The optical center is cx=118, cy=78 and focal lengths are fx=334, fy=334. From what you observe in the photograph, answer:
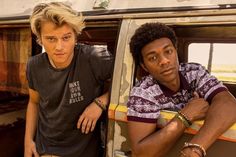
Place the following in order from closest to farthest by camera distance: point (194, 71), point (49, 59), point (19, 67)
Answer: point (194, 71)
point (49, 59)
point (19, 67)

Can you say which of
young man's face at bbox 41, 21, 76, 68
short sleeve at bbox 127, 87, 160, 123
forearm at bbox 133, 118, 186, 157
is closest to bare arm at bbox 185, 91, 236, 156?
forearm at bbox 133, 118, 186, 157

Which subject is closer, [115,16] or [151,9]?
[151,9]

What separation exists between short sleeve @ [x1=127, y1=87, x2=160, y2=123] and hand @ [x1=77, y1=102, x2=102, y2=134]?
36 centimetres

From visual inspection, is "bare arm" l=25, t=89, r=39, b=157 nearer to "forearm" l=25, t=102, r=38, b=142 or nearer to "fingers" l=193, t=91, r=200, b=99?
"forearm" l=25, t=102, r=38, b=142

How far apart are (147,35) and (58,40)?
615 mm

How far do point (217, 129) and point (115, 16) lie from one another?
3.38 ft

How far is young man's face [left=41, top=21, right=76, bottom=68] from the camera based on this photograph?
7.36ft

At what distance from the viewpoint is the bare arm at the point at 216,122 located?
1.77 meters

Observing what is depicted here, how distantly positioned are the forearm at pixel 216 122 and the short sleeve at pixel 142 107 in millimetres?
277

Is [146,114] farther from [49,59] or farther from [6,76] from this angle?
[6,76]

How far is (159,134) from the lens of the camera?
1867 millimetres

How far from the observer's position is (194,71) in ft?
7.02

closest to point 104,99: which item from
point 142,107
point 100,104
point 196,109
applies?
point 100,104

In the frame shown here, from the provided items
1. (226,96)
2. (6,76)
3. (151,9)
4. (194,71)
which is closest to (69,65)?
(151,9)
